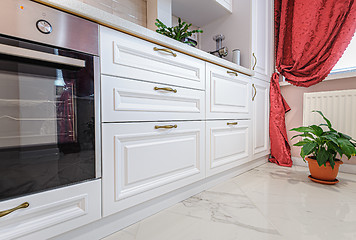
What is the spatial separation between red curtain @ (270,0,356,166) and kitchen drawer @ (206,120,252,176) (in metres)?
0.56

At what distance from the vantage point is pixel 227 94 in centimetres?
141

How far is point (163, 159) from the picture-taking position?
3.17 ft

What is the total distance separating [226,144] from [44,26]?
128cm

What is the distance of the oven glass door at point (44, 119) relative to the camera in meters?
0.54

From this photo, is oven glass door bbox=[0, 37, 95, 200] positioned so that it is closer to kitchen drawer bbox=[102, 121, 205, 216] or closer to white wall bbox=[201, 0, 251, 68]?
kitchen drawer bbox=[102, 121, 205, 216]

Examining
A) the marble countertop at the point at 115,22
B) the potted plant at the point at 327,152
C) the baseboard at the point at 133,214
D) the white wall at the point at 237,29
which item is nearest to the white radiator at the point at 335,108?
the potted plant at the point at 327,152

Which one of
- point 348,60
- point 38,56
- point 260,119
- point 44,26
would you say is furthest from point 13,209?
point 348,60

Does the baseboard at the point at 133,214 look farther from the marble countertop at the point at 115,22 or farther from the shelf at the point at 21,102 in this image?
the marble countertop at the point at 115,22

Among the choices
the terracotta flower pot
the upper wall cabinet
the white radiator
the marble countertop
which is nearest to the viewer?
the marble countertop

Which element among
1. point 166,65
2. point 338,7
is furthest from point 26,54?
point 338,7

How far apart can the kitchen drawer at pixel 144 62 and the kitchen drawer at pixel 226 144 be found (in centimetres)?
37

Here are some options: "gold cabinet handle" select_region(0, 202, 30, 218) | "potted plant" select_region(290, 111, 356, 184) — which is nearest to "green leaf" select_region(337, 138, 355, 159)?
"potted plant" select_region(290, 111, 356, 184)

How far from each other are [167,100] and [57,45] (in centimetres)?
54

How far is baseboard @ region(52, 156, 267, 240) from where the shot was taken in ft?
2.35
